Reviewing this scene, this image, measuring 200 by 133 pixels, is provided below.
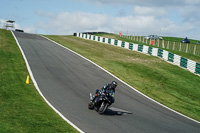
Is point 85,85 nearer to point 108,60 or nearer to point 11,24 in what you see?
point 108,60

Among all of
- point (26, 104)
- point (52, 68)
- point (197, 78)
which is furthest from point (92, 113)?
point (197, 78)

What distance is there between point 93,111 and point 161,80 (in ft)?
41.9

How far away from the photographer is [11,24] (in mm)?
75875

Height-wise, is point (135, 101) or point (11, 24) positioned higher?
point (11, 24)

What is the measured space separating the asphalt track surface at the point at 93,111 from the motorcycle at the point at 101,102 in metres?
0.30

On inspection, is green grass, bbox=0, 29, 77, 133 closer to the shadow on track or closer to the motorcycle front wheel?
the motorcycle front wheel

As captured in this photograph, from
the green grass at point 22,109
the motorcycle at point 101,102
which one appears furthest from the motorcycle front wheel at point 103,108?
the green grass at point 22,109

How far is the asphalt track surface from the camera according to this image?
1311cm

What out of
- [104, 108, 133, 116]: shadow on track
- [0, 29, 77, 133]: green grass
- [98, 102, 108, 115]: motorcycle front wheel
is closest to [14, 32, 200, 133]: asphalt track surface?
[104, 108, 133, 116]: shadow on track

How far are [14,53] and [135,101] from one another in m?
17.0

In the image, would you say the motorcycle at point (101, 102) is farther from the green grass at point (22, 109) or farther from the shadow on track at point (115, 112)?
the green grass at point (22, 109)

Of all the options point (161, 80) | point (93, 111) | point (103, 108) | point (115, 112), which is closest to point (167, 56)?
point (161, 80)

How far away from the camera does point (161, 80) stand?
2652cm

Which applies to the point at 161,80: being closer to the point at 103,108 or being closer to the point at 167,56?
the point at 167,56
